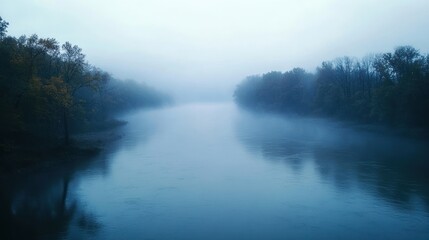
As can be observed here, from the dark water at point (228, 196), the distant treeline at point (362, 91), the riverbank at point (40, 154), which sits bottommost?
the dark water at point (228, 196)

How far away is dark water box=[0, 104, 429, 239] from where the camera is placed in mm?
16125

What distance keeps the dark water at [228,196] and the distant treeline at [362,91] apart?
9713 mm

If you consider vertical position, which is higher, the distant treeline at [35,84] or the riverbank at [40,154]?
the distant treeline at [35,84]

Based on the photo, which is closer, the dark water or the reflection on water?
the dark water

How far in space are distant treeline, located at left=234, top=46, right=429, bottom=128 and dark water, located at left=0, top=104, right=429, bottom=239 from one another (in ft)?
31.9

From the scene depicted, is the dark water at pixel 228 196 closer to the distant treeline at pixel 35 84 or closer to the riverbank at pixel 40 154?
the riverbank at pixel 40 154

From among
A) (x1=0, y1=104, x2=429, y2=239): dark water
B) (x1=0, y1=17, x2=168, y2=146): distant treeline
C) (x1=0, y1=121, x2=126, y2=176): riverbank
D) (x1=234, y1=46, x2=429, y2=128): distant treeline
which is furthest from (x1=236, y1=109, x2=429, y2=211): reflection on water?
(x1=0, y1=17, x2=168, y2=146): distant treeline

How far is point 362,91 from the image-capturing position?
62.3m

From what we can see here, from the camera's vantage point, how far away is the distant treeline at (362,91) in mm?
43656

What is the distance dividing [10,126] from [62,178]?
487cm

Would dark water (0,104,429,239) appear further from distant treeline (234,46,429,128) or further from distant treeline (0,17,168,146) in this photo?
distant treeline (234,46,429,128)

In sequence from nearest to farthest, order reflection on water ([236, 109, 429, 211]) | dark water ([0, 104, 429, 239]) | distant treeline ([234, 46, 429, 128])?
1. dark water ([0, 104, 429, 239])
2. reflection on water ([236, 109, 429, 211])
3. distant treeline ([234, 46, 429, 128])

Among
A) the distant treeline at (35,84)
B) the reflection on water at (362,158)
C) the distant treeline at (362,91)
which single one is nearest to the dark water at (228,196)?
the reflection on water at (362,158)

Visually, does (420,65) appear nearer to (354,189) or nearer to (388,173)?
(388,173)
